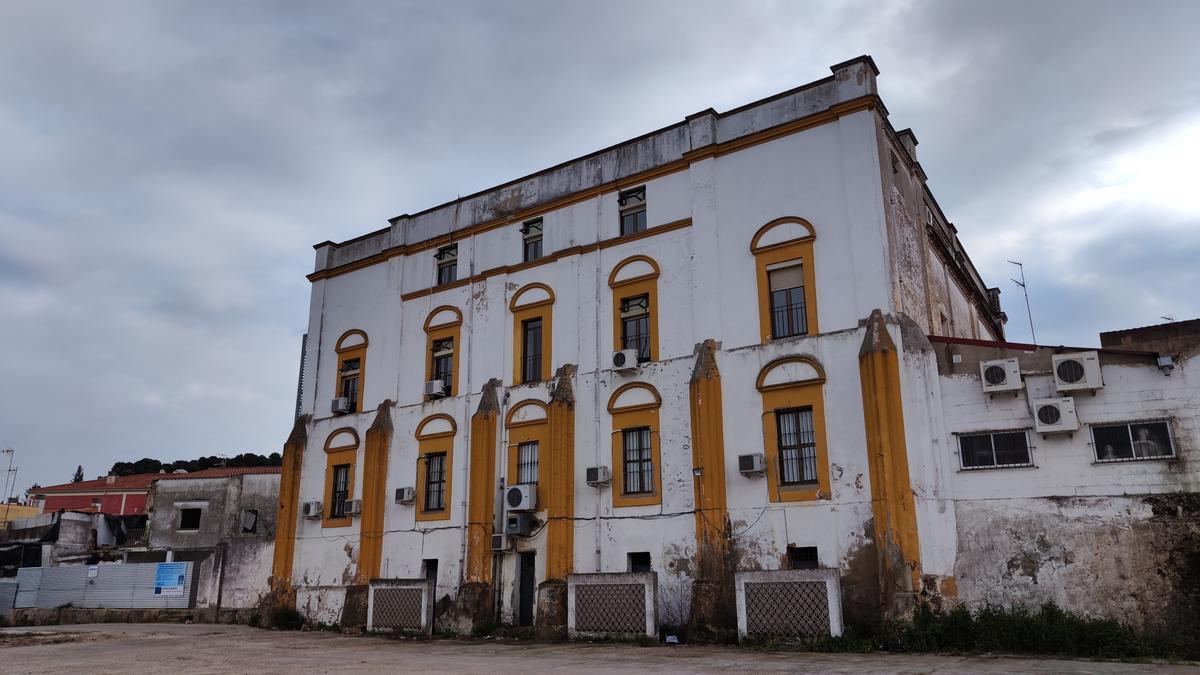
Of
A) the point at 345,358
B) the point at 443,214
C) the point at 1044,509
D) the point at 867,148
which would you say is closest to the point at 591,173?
the point at 443,214

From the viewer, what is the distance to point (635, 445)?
62.7ft

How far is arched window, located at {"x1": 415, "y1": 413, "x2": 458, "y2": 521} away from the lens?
21.7 metres

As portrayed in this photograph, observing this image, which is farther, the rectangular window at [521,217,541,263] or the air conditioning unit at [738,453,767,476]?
the rectangular window at [521,217,541,263]

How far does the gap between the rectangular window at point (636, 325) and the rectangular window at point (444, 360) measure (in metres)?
5.37

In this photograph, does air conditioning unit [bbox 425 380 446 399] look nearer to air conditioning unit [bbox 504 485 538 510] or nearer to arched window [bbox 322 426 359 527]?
arched window [bbox 322 426 359 527]

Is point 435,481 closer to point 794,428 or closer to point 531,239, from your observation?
point 531,239

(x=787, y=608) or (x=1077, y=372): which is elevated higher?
(x=1077, y=372)

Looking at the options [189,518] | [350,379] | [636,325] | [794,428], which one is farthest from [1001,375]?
[189,518]

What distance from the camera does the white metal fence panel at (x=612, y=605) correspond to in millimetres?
16391

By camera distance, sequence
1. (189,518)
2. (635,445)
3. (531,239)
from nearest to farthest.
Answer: (635,445) → (531,239) → (189,518)

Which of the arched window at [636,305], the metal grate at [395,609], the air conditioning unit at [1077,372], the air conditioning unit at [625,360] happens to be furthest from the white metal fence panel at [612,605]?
the air conditioning unit at [1077,372]

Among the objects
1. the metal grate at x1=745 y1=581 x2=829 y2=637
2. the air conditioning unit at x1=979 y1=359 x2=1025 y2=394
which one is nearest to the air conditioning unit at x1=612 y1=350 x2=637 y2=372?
the metal grate at x1=745 y1=581 x2=829 y2=637

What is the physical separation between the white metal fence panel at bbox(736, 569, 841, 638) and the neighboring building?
95 cm

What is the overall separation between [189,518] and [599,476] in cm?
1736
